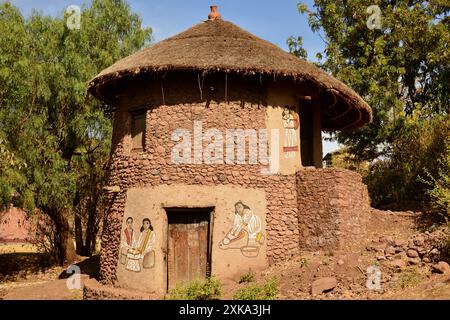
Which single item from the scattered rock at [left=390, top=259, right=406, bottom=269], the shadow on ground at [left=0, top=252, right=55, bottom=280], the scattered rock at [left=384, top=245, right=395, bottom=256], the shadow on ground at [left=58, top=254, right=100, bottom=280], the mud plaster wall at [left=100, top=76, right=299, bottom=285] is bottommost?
the shadow on ground at [left=0, top=252, right=55, bottom=280]

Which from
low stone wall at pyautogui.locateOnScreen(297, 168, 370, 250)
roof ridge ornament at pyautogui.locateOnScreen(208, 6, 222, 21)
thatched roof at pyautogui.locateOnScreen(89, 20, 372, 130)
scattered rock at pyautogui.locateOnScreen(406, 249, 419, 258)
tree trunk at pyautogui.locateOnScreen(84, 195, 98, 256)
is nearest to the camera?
scattered rock at pyautogui.locateOnScreen(406, 249, 419, 258)

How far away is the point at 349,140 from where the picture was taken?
67.1 feet

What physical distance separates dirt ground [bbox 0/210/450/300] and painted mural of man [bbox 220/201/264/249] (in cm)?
75

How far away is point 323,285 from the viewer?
899cm

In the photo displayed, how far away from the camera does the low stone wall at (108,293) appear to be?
391 inches

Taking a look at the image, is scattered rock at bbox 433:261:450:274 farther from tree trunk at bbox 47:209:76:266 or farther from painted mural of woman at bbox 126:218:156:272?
tree trunk at bbox 47:209:76:266

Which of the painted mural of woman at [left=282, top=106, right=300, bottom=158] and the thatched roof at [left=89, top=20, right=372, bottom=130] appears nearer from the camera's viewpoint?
the thatched roof at [left=89, top=20, right=372, bottom=130]

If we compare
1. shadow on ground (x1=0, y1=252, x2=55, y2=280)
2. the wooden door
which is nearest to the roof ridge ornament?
the wooden door

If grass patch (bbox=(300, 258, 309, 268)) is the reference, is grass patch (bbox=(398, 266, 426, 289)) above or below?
below

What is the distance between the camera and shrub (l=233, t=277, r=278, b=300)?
8609mm

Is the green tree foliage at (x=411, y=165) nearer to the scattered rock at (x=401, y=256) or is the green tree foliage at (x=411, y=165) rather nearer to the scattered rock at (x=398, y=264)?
the scattered rock at (x=401, y=256)

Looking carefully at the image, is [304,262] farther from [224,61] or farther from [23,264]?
[23,264]

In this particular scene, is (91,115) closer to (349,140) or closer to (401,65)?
(349,140)
